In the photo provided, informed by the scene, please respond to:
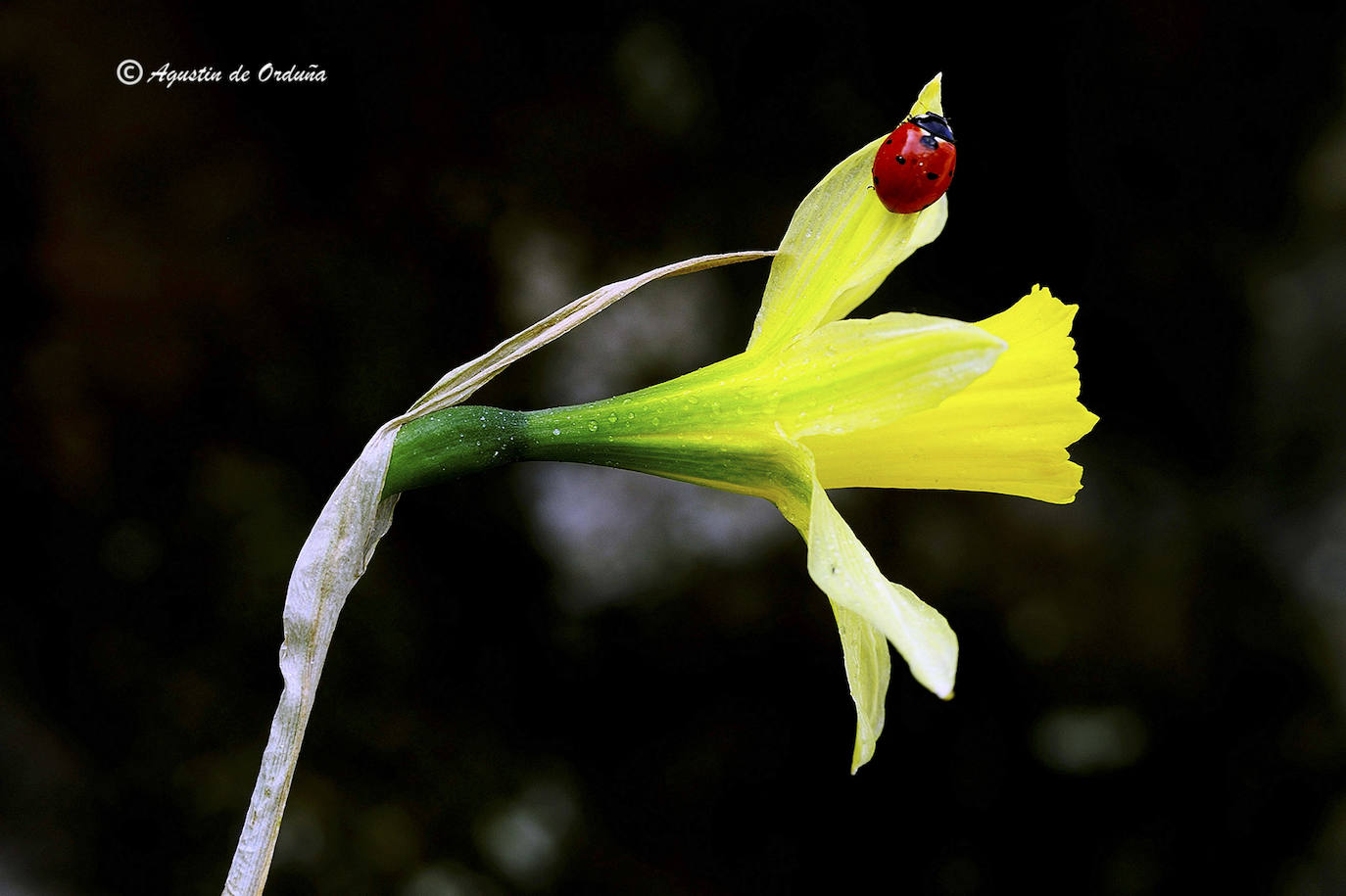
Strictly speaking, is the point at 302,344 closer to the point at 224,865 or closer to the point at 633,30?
the point at 633,30

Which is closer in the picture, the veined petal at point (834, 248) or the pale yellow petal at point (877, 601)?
the pale yellow petal at point (877, 601)

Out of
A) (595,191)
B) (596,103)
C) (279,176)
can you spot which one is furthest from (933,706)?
(279,176)

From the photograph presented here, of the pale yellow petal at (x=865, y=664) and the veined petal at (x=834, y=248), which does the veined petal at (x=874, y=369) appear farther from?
the pale yellow petal at (x=865, y=664)

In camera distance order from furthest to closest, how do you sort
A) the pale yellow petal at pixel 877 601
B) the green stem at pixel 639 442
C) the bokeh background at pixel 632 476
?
1. the bokeh background at pixel 632 476
2. the green stem at pixel 639 442
3. the pale yellow petal at pixel 877 601

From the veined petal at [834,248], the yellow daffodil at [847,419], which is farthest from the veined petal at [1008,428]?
the veined petal at [834,248]

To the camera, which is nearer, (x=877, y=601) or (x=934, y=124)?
(x=877, y=601)

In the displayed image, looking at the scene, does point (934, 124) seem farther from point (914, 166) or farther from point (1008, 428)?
point (1008, 428)

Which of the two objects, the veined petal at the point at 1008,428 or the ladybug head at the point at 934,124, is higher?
the ladybug head at the point at 934,124

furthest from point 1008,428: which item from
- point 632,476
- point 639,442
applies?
point 632,476
